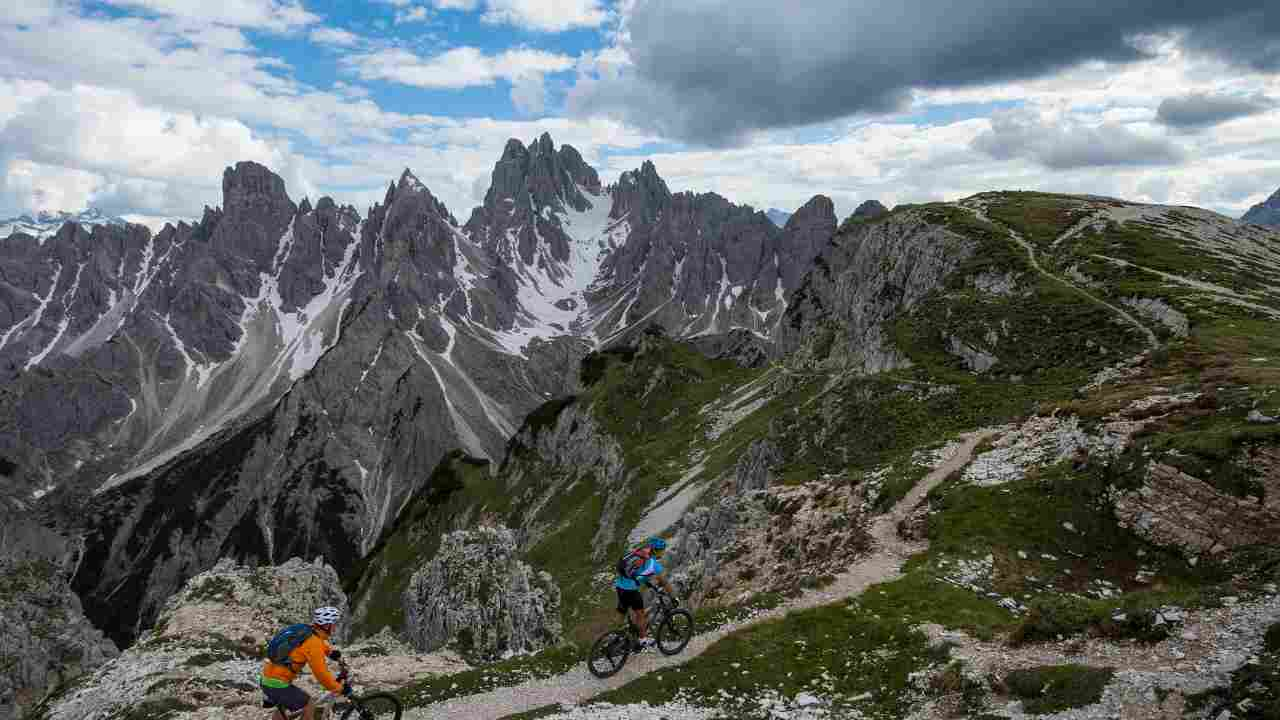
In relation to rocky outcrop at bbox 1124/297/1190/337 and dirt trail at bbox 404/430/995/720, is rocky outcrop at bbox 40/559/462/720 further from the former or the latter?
rocky outcrop at bbox 1124/297/1190/337

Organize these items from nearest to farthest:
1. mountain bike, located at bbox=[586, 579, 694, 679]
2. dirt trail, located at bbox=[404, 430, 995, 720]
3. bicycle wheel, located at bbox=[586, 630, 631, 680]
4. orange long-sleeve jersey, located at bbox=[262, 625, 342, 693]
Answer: orange long-sleeve jersey, located at bbox=[262, 625, 342, 693] < dirt trail, located at bbox=[404, 430, 995, 720] < bicycle wheel, located at bbox=[586, 630, 631, 680] < mountain bike, located at bbox=[586, 579, 694, 679]

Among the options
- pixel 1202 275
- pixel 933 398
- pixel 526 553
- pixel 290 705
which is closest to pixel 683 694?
pixel 290 705

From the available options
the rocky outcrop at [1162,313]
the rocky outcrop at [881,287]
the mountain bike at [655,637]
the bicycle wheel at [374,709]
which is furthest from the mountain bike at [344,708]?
the rocky outcrop at [881,287]

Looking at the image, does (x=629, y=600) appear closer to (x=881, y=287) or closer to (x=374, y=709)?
(x=374, y=709)

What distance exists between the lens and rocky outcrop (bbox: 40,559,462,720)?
2661cm

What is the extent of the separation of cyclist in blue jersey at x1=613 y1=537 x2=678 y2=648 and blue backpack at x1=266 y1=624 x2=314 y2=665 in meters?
8.89

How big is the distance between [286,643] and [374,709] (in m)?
7.73

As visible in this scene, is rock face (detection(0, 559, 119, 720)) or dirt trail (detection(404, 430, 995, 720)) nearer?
dirt trail (detection(404, 430, 995, 720))

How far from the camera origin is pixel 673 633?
23.7 m

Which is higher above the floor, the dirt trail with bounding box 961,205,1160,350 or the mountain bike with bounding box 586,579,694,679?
the dirt trail with bounding box 961,205,1160,350

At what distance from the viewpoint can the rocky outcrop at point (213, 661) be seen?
26.6 metres

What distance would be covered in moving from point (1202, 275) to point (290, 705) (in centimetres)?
7992

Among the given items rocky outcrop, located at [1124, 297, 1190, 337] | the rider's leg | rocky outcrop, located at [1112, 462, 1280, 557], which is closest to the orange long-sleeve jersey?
the rider's leg

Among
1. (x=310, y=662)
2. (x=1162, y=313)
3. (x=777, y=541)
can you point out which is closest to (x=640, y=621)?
(x=310, y=662)
